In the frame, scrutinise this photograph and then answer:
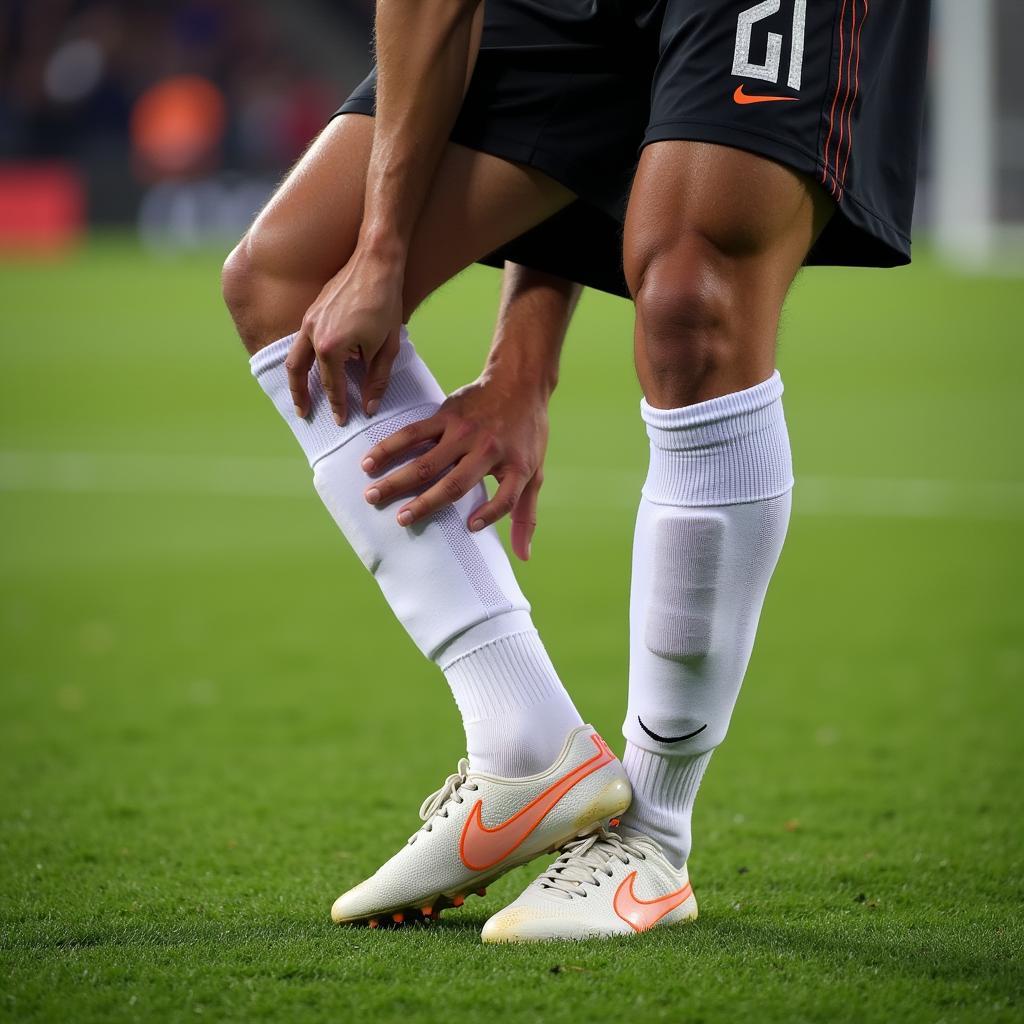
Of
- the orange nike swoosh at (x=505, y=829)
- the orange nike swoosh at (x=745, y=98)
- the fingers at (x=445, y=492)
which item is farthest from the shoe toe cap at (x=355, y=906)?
the orange nike swoosh at (x=745, y=98)

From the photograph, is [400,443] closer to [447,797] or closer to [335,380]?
[335,380]

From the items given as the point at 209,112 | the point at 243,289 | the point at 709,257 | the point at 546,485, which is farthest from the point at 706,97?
the point at 209,112

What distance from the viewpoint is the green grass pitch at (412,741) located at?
4.52 ft

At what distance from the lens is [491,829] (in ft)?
5.14

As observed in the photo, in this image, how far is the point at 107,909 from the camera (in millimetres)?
1662

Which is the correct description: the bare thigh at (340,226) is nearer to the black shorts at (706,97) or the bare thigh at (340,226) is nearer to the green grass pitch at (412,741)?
the black shorts at (706,97)

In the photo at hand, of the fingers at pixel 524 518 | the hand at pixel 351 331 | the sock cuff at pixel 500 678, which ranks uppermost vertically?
the hand at pixel 351 331

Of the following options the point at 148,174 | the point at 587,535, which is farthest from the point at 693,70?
the point at 148,174

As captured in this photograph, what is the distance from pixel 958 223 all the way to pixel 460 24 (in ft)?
38.3

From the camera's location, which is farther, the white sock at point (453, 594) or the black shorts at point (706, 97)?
the white sock at point (453, 594)

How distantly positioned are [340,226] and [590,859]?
672 millimetres

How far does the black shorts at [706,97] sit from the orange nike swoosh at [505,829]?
1.77ft

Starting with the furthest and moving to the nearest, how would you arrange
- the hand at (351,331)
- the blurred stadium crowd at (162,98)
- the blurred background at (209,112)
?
the blurred stadium crowd at (162,98) → the blurred background at (209,112) → the hand at (351,331)

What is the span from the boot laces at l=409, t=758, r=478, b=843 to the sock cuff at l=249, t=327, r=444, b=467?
344 mm
